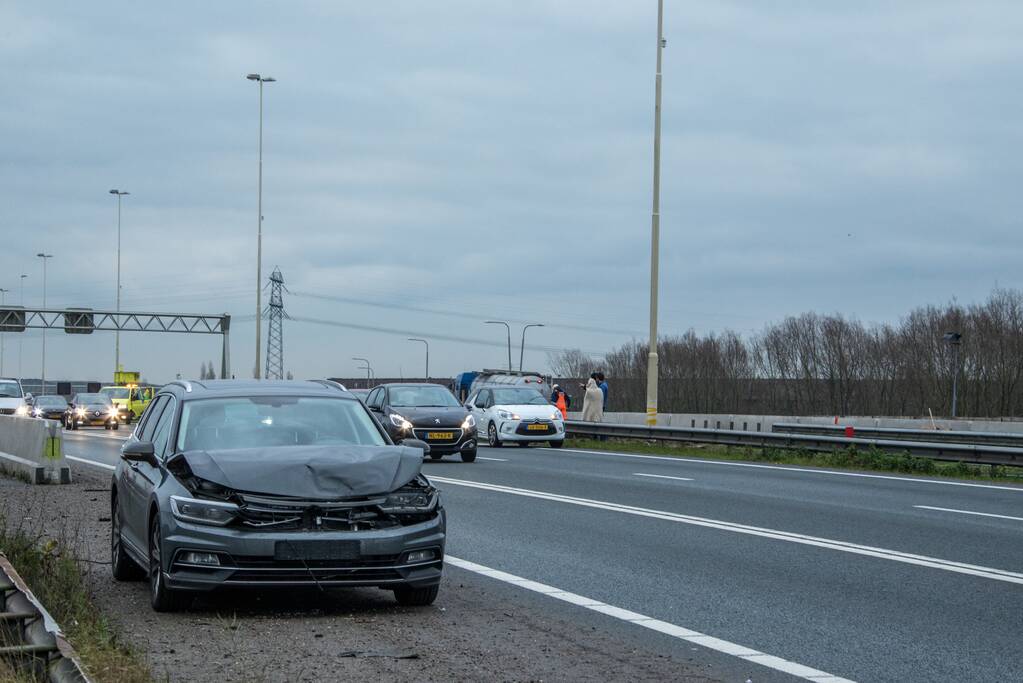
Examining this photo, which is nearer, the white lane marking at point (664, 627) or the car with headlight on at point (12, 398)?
the white lane marking at point (664, 627)

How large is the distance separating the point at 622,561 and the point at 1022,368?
198 feet

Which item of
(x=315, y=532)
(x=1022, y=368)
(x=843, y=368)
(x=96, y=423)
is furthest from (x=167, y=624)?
(x=843, y=368)

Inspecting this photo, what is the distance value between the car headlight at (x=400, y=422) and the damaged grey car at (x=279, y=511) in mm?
17206

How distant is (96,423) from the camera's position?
5756 centimetres

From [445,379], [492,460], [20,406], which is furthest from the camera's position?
[445,379]

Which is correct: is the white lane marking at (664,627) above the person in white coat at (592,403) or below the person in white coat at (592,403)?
below

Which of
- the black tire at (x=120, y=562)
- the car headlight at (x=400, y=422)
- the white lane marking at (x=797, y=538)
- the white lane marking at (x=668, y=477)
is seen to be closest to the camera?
the black tire at (x=120, y=562)

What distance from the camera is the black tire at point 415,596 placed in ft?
29.2

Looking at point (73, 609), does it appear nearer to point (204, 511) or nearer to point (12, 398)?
point (204, 511)

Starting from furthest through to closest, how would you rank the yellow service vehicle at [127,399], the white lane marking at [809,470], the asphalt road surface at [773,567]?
the yellow service vehicle at [127,399] → the white lane marking at [809,470] → the asphalt road surface at [773,567]

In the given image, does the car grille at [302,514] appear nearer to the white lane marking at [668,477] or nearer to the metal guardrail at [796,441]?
the white lane marking at [668,477]

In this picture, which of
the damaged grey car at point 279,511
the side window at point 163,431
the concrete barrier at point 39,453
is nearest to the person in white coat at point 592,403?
the concrete barrier at point 39,453

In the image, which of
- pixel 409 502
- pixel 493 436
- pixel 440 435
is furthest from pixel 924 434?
pixel 409 502

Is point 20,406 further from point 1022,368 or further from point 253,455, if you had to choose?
point 1022,368
